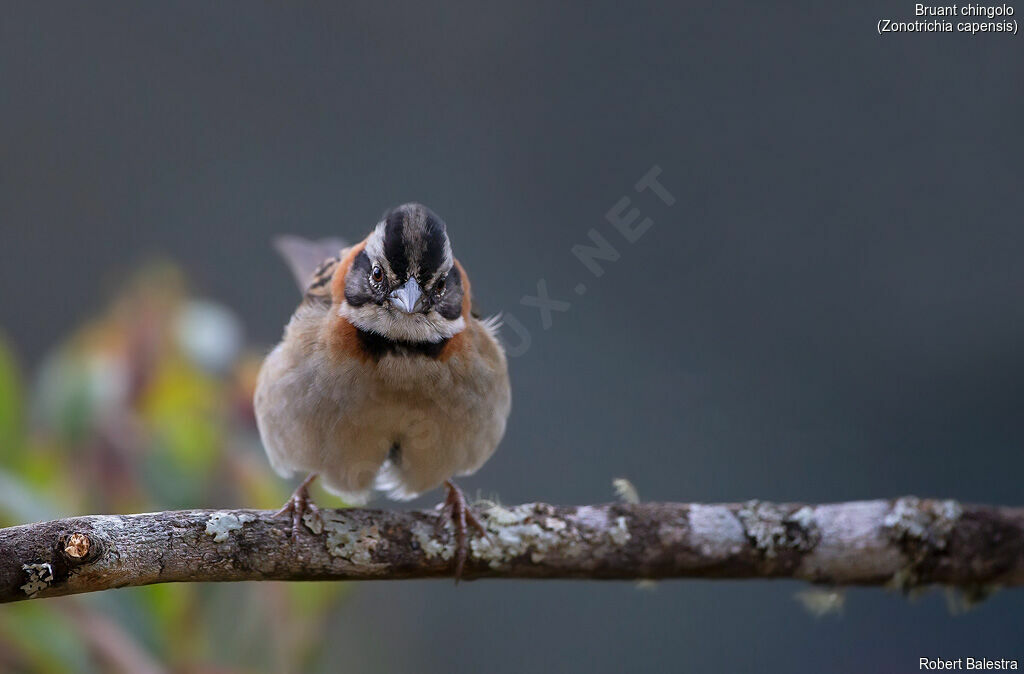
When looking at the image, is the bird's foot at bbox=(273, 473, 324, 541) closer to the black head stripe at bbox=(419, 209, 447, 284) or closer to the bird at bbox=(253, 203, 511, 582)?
the bird at bbox=(253, 203, 511, 582)

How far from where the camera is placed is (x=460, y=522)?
2.33 m

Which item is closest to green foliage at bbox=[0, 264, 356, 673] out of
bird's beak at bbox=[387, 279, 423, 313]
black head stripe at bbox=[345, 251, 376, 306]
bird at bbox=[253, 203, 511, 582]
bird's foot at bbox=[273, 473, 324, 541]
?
bird at bbox=[253, 203, 511, 582]

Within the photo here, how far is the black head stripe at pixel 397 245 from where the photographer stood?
2352 mm

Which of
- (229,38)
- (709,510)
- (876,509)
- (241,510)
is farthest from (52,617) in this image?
(229,38)

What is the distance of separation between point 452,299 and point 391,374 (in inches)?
9.7

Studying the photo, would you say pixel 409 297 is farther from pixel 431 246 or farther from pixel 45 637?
pixel 45 637

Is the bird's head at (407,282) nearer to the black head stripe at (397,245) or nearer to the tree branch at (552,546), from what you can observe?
the black head stripe at (397,245)

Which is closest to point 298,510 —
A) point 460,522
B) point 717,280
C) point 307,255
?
point 460,522

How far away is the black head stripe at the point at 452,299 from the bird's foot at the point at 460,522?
1.47 feet

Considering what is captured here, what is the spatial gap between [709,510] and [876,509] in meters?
0.45

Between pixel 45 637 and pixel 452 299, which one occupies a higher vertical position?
pixel 452 299

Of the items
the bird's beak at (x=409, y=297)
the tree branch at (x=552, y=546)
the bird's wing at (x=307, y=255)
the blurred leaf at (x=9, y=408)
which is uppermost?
the bird's wing at (x=307, y=255)

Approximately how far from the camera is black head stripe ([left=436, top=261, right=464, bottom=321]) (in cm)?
244

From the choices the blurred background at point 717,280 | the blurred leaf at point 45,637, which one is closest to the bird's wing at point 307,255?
the blurred background at point 717,280
